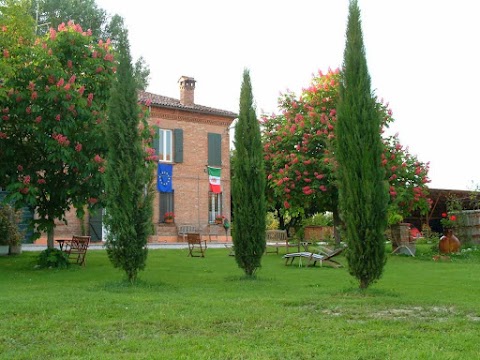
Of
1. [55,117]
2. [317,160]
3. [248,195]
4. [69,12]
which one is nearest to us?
[248,195]

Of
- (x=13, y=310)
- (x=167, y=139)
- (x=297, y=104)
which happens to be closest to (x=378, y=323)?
(x=13, y=310)

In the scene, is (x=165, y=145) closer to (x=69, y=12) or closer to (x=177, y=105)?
(x=177, y=105)

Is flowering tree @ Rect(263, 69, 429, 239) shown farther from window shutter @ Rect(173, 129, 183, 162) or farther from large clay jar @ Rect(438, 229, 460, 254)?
window shutter @ Rect(173, 129, 183, 162)

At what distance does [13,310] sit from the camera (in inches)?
262

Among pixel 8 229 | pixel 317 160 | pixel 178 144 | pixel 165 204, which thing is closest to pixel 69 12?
pixel 178 144

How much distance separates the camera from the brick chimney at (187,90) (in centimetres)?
2886

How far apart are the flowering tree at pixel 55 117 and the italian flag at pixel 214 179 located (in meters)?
14.6

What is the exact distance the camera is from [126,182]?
9945 millimetres

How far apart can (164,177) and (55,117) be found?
46.9 ft

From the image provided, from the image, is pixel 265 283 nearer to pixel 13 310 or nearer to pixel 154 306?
pixel 154 306

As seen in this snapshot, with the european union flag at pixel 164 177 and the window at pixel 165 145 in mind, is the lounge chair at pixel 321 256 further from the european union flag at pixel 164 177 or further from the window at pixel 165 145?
A: the window at pixel 165 145

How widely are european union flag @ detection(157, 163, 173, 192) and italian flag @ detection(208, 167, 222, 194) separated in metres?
2.18

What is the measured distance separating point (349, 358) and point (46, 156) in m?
10.6

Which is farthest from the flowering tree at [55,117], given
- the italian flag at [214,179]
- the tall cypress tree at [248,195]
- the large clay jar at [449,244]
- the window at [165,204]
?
the italian flag at [214,179]
